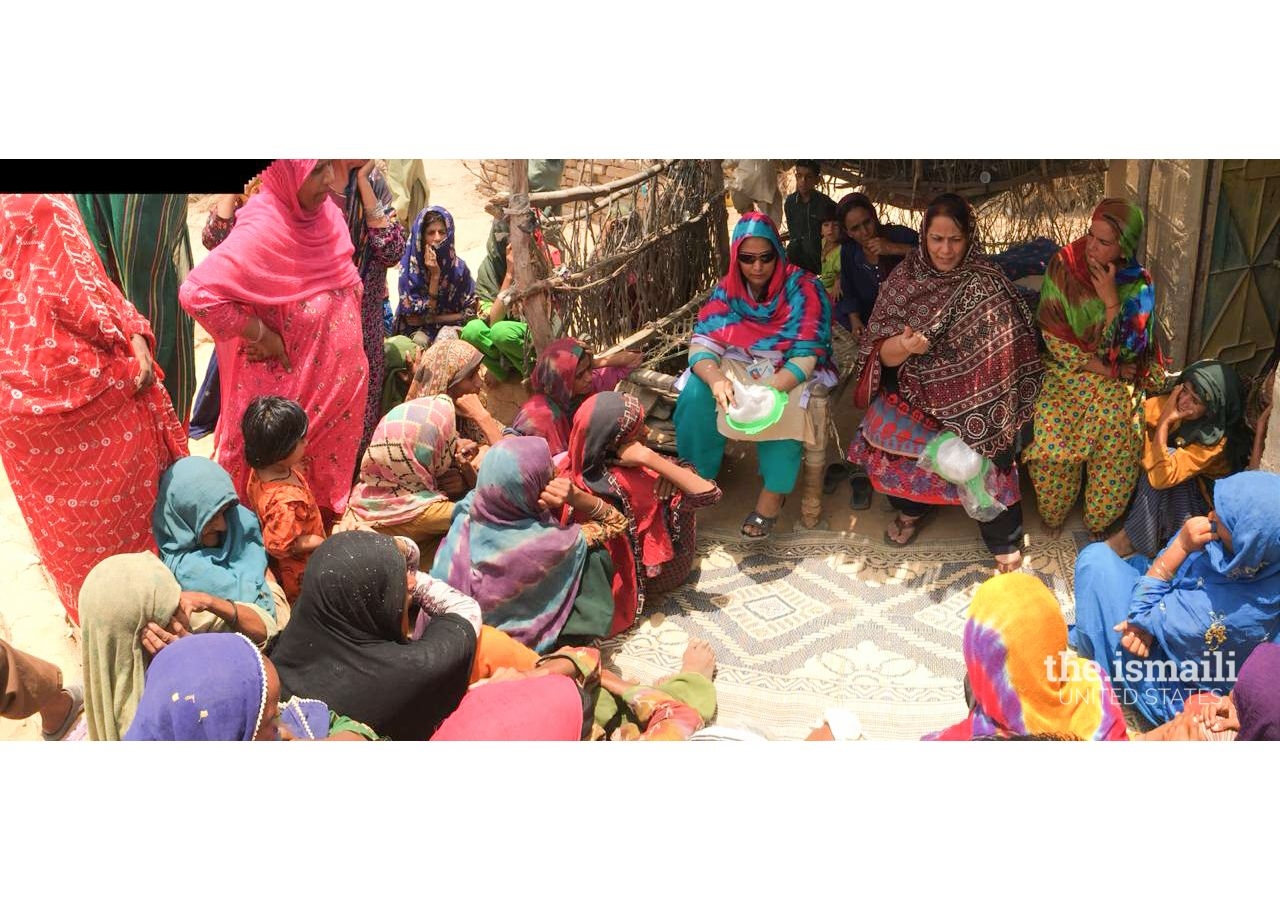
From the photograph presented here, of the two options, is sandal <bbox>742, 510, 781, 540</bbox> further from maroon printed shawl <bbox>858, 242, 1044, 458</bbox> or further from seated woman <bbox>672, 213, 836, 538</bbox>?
Answer: maroon printed shawl <bbox>858, 242, 1044, 458</bbox>

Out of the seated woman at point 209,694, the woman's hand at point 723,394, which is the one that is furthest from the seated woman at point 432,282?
the seated woman at point 209,694

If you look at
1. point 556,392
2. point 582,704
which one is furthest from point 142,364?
point 582,704

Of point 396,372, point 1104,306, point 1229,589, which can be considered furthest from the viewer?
point 396,372

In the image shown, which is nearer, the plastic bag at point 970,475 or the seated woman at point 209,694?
the seated woman at point 209,694

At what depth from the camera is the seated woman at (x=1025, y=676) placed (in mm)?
3201

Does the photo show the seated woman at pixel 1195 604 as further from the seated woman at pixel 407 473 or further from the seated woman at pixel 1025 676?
the seated woman at pixel 407 473

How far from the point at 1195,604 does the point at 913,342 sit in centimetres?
152

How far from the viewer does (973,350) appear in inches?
189

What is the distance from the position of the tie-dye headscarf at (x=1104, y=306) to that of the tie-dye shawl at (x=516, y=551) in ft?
7.01

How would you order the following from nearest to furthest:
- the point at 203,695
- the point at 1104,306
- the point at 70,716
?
the point at 203,695, the point at 70,716, the point at 1104,306

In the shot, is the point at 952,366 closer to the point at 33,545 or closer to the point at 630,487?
the point at 630,487

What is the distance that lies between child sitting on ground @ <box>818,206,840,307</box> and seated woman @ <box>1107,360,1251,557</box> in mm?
1879

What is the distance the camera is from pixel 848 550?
5086 millimetres

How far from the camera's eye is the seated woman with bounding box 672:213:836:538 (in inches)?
198
